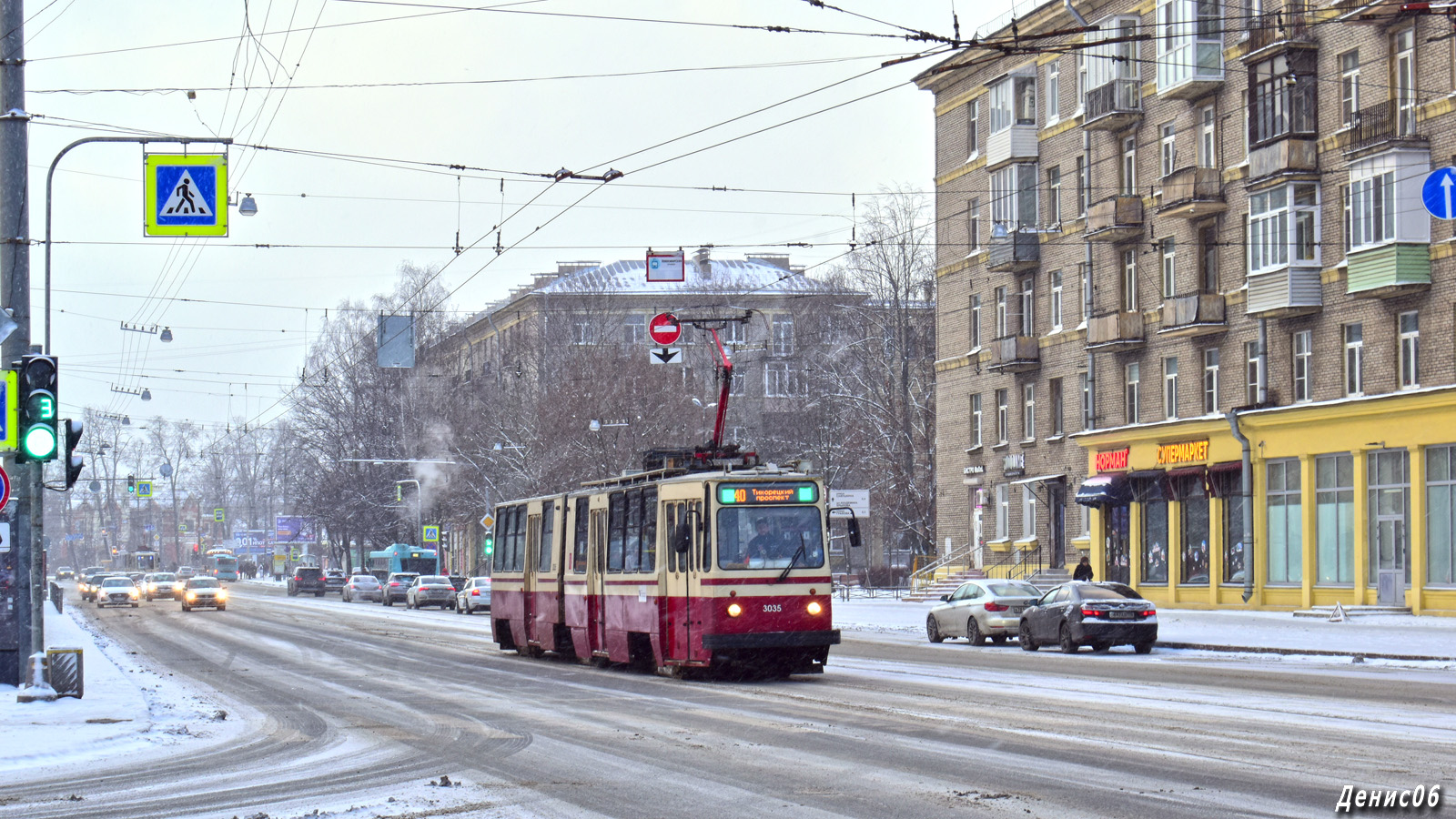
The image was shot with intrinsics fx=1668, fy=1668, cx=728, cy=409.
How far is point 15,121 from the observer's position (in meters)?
18.1

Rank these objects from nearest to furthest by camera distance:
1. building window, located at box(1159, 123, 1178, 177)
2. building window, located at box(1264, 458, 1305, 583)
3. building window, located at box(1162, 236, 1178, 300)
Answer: building window, located at box(1264, 458, 1305, 583) → building window, located at box(1159, 123, 1178, 177) → building window, located at box(1162, 236, 1178, 300)

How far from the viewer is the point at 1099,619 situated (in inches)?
1110

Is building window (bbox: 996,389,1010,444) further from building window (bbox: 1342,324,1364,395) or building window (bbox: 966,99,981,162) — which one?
building window (bbox: 1342,324,1364,395)

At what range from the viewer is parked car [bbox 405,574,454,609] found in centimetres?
6494

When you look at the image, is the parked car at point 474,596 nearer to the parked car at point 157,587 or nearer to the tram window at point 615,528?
the parked car at point 157,587

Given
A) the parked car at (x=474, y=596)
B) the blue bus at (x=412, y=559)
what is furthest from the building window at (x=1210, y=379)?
the blue bus at (x=412, y=559)

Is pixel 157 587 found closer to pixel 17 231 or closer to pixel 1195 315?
pixel 1195 315

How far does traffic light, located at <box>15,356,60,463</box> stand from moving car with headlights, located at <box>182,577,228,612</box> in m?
44.7

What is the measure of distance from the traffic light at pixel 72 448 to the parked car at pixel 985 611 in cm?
1823

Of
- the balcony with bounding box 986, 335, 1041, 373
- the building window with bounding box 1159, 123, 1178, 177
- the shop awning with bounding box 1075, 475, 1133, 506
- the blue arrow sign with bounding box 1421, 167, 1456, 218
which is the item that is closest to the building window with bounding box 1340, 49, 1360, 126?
the building window with bounding box 1159, 123, 1178, 177

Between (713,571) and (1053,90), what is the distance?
3260 centimetres

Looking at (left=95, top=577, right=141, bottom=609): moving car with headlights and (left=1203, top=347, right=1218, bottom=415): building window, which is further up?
(left=1203, top=347, right=1218, bottom=415): building window

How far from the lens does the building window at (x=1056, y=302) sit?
50.3 meters

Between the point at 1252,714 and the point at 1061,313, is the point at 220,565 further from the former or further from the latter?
the point at 1252,714
